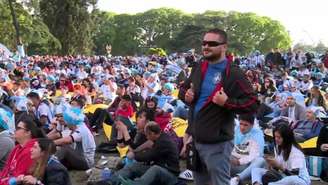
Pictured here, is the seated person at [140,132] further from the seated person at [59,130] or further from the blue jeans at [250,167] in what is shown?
the blue jeans at [250,167]

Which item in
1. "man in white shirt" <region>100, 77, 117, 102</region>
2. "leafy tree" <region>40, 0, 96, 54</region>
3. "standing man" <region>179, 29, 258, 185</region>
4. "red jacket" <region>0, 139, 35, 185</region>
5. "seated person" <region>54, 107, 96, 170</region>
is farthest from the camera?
"leafy tree" <region>40, 0, 96, 54</region>

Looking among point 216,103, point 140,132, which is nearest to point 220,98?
point 216,103

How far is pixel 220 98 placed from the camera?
4.05 metres

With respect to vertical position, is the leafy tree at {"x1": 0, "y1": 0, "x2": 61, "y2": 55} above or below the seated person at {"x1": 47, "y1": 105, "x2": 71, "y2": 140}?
below

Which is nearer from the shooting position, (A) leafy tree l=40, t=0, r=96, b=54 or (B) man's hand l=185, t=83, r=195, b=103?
(B) man's hand l=185, t=83, r=195, b=103

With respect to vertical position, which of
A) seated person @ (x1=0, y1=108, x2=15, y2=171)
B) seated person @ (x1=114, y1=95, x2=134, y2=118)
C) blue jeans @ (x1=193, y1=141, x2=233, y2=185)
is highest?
blue jeans @ (x1=193, y1=141, x2=233, y2=185)

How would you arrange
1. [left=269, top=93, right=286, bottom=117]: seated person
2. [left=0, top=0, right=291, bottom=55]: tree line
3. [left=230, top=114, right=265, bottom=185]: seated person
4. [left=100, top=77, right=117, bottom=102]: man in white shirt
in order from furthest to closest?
1. [left=0, top=0, right=291, bottom=55]: tree line
2. [left=100, top=77, right=117, bottom=102]: man in white shirt
3. [left=269, top=93, right=286, bottom=117]: seated person
4. [left=230, top=114, right=265, bottom=185]: seated person

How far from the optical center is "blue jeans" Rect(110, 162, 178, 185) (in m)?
6.80

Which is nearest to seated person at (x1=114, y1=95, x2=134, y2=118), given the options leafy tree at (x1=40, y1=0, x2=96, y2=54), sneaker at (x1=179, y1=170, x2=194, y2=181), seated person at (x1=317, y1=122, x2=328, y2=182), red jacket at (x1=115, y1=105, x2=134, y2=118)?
red jacket at (x1=115, y1=105, x2=134, y2=118)

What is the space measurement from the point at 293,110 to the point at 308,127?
1267mm

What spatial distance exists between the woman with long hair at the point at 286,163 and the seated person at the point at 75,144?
272cm

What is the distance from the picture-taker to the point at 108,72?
23.6 metres

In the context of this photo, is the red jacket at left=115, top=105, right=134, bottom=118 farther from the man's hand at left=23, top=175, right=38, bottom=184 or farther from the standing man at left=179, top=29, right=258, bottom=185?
the standing man at left=179, top=29, right=258, bottom=185

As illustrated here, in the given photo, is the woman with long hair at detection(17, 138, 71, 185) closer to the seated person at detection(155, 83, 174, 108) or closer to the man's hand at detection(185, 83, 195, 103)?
the man's hand at detection(185, 83, 195, 103)
